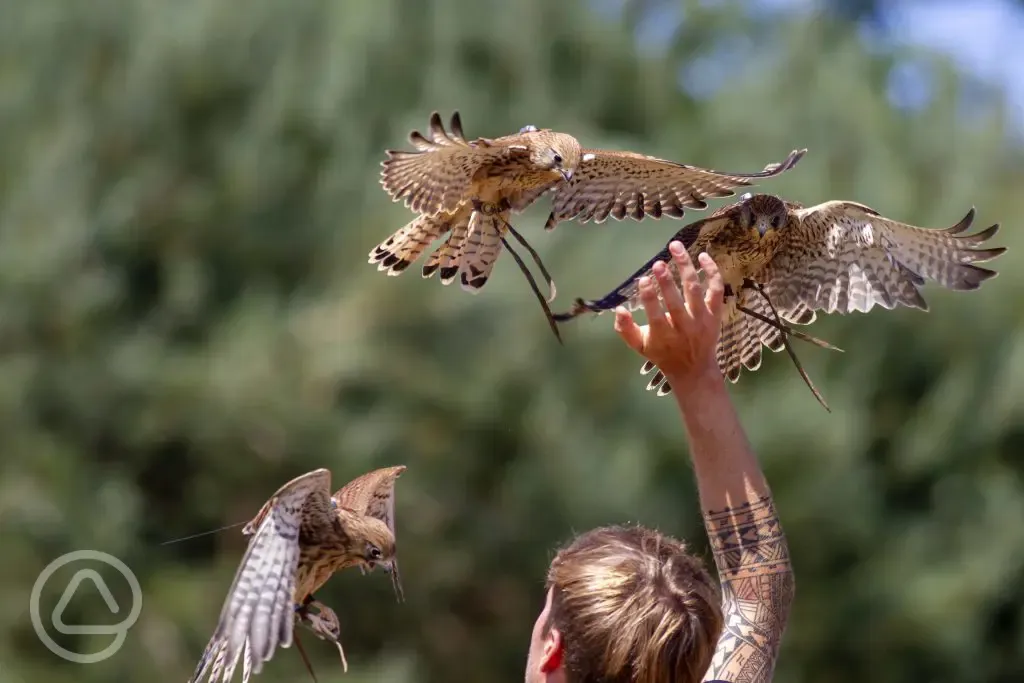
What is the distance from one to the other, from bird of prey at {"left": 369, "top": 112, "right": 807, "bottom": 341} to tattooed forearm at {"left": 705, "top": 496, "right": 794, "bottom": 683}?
1044 millimetres

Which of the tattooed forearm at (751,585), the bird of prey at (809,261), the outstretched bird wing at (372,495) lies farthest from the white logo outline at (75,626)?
the tattooed forearm at (751,585)

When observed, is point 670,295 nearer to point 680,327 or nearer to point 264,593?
point 680,327

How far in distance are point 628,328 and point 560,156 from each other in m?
1.18

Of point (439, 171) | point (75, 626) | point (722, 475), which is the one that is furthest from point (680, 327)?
point (75, 626)

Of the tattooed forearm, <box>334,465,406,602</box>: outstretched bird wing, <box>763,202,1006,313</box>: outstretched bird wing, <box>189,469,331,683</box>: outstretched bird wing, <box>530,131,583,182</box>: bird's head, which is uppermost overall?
<box>530,131,583,182</box>: bird's head

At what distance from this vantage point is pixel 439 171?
3.16 metres

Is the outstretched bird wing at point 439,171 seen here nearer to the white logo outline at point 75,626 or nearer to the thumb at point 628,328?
the thumb at point 628,328

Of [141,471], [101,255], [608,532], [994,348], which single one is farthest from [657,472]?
[608,532]

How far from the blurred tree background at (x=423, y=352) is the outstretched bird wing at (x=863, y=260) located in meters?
6.67

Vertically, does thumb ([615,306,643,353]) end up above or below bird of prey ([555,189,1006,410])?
below

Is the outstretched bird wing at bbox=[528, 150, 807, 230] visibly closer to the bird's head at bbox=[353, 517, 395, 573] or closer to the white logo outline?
the bird's head at bbox=[353, 517, 395, 573]

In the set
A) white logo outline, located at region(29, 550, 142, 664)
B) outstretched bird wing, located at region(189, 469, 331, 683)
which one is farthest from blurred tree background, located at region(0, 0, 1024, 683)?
outstretched bird wing, located at region(189, 469, 331, 683)

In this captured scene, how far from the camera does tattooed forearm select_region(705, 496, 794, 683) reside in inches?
78.9

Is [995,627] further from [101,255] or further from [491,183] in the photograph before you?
[491,183]
